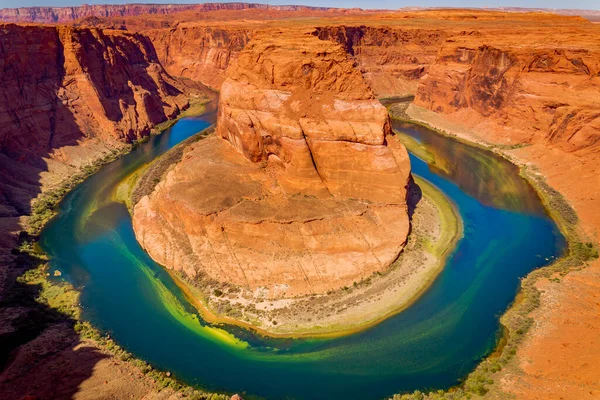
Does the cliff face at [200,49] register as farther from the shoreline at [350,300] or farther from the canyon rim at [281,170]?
the shoreline at [350,300]

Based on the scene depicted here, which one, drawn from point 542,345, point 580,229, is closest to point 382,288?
point 542,345

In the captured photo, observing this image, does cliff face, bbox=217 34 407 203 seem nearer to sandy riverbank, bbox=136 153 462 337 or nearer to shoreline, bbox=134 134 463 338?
shoreline, bbox=134 134 463 338

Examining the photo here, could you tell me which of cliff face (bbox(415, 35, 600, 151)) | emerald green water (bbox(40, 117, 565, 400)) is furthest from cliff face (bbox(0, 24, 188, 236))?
cliff face (bbox(415, 35, 600, 151))

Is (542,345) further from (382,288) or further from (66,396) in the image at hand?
(66,396)

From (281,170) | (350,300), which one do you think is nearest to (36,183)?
(281,170)

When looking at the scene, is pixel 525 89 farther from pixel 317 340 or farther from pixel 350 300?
pixel 317 340

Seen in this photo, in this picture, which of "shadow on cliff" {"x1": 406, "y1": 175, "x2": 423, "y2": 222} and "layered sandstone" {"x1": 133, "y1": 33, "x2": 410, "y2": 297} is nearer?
"layered sandstone" {"x1": 133, "y1": 33, "x2": 410, "y2": 297}
